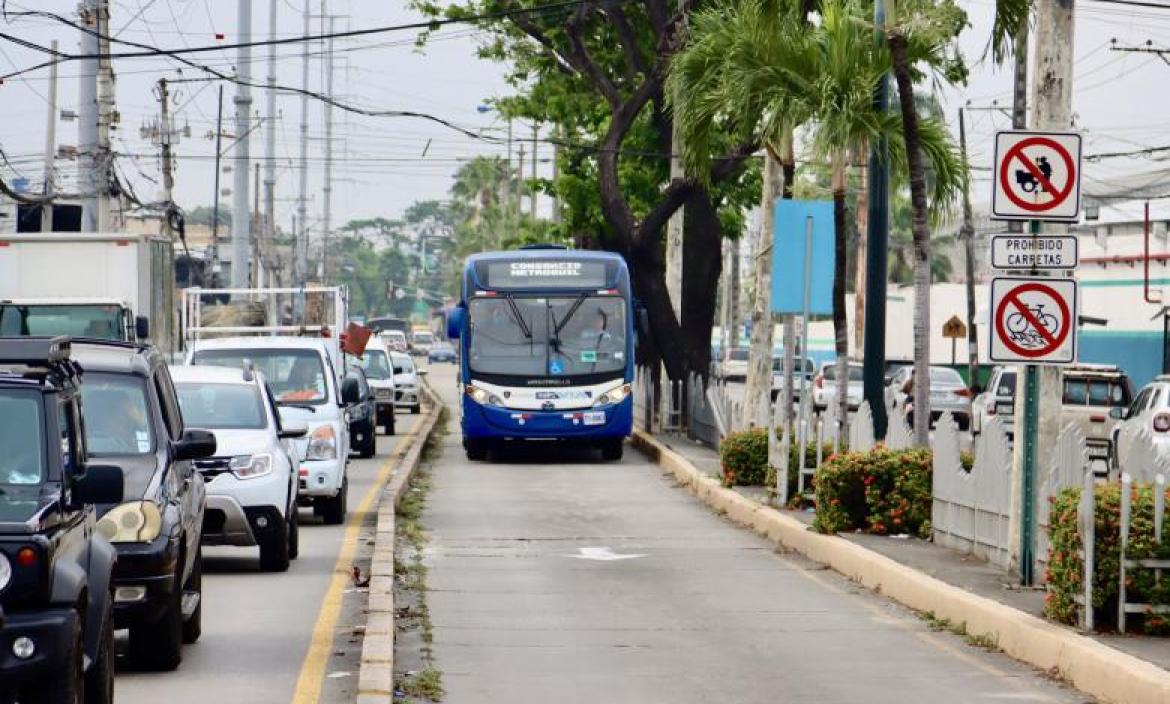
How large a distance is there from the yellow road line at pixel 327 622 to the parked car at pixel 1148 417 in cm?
1015

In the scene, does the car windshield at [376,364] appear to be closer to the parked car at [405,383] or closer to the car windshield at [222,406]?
the parked car at [405,383]

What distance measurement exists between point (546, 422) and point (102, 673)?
25362mm

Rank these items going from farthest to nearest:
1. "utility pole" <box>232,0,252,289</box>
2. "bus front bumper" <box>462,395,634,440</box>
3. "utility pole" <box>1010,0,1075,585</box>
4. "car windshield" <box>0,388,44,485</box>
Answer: "utility pole" <box>232,0,252,289</box> < "bus front bumper" <box>462,395,634,440</box> < "utility pole" <box>1010,0,1075,585</box> < "car windshield" <box>0,388,44,485</box>

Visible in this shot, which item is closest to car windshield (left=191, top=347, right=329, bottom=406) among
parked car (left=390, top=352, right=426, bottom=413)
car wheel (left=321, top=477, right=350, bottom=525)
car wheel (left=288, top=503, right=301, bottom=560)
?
car wheel (left=321, top=477, right=350, bottom=525)

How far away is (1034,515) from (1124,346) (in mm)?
49549

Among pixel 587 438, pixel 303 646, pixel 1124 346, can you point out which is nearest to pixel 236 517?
pixel 303 646

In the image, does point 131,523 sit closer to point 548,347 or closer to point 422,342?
point 548,347

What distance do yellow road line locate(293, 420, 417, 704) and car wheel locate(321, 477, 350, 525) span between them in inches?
5.0

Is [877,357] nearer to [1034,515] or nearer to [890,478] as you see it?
[890,478]

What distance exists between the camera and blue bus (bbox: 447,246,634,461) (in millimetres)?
34219

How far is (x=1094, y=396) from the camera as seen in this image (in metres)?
33.3

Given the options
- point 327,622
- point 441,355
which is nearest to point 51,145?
point 327,622

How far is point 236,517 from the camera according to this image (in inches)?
630

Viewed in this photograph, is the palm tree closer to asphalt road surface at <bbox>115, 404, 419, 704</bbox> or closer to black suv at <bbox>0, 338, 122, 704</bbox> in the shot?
asphalt road surface at <bbox>115, 404, 419, 704</bbox>
